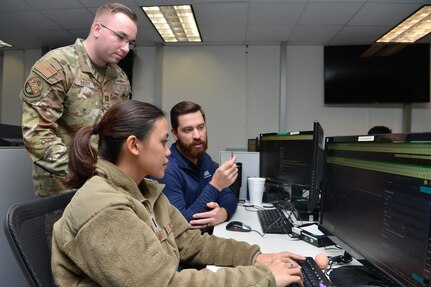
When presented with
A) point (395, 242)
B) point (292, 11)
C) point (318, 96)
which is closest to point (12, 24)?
point (292, 11)

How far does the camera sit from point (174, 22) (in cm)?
338

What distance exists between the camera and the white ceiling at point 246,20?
2.87 meters

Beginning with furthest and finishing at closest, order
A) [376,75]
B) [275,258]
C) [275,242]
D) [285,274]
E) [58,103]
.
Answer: [376,75] < [58,103] < [275,242] < [275,258] < [285,274]

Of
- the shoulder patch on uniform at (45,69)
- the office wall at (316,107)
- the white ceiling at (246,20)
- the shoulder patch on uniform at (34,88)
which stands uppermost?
the white ceiling at (246,20)

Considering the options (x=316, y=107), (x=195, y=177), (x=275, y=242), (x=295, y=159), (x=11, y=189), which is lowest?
(x=275, y=242)

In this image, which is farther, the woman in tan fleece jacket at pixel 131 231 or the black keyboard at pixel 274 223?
the black keyboard at pixel 274 223

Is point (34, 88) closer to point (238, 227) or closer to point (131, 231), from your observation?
point (131, 231)

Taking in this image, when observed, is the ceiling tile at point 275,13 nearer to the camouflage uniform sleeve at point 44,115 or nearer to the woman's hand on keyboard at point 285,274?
the camouflage uniform sleeve at point 44,115

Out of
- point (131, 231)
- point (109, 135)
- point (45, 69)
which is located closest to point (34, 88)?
point (45, 69)

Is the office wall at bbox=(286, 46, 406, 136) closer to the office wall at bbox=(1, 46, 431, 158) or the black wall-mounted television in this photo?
the office wall at bbox=(1, 46, 431, 158)

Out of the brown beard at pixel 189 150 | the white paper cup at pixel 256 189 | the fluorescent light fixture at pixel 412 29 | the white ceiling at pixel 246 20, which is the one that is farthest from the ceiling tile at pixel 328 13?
the brown beard at pixel 189 150

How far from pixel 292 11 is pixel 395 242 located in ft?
9.40

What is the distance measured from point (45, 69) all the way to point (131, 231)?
1.01 meters

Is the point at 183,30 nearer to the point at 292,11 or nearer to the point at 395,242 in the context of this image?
the point at 292,11
